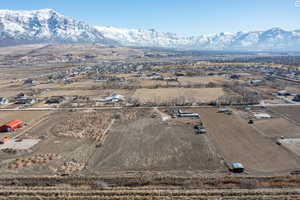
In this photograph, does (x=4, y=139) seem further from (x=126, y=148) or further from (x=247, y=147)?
(x=247, y=147)

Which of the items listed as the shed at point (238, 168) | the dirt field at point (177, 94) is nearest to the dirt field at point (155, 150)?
the shed at point (238, 168)

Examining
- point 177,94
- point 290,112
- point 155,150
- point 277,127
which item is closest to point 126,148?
point 155,150

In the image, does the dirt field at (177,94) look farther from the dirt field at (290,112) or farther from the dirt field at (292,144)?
the dirt field at (292,144)

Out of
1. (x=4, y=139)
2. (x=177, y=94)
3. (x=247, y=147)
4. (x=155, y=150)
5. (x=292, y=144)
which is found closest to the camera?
(x=155, y=150)

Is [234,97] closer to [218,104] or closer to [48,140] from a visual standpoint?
[218,104]

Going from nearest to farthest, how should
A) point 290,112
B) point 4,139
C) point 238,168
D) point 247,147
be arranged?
1. point 238,168
2. point 247,147
3. point 4,139
4. point 290,112

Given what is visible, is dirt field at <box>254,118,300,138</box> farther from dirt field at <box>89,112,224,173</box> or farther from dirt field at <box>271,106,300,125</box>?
dirt field at <box>89,112,224,173</box>
